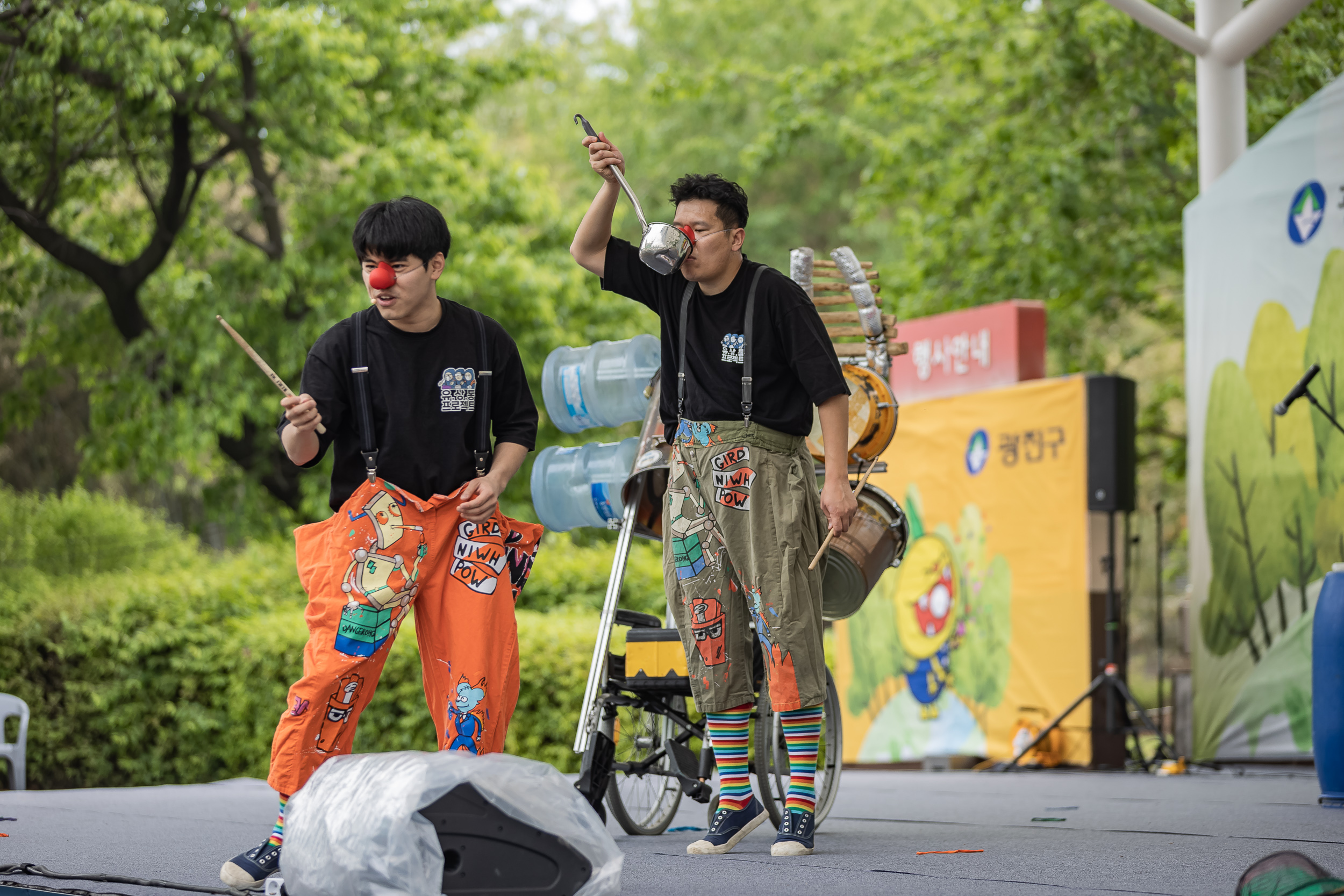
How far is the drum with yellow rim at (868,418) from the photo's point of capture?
4.78 m

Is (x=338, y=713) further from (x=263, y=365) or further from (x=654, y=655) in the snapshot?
(x=654, y=655)

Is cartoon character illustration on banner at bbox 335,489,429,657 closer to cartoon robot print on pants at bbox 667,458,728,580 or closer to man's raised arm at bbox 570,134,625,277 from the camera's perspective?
cartoon robot print on pants at bbox 667,458,728,580

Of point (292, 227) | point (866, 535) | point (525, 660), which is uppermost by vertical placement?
point (292, 227)

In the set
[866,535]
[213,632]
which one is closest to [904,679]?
[213,632]

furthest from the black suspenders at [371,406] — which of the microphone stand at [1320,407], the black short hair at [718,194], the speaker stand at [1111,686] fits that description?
the speaker stand at [1111,686]

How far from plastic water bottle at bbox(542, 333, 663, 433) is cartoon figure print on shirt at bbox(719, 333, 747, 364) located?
3.04ft

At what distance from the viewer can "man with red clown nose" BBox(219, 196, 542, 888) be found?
10.8 feet

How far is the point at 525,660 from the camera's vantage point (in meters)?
7.88

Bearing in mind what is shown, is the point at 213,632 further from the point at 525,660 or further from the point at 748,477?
the point at 748,477

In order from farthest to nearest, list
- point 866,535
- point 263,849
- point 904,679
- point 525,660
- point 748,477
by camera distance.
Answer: point 904,679 → point 525,660 → point 866,535 → point 748,477 → point 263,849

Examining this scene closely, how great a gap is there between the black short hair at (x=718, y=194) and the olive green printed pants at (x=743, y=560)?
59 centimetres

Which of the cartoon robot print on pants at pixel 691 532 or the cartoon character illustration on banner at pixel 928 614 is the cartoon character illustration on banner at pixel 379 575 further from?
the cartoon character illustration on banner at pixel 928 614

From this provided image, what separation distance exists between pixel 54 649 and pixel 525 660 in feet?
10.9

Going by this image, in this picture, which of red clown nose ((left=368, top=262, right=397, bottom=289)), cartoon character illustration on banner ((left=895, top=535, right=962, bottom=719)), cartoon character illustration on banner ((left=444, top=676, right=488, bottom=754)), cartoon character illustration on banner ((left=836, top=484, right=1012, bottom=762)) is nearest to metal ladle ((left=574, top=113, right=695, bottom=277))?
red clown nose ((left=368, top=262, right=397, bottom=289))
